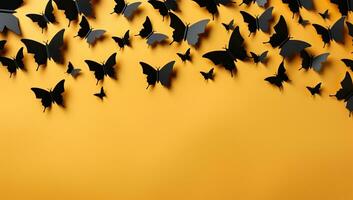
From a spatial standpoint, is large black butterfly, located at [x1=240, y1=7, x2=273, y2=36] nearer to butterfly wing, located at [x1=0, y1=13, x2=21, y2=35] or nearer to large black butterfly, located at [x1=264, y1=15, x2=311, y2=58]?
large black butterfly, located at [x1=264, y1=15, x2=311, y2=58]

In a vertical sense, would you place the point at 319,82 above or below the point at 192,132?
above

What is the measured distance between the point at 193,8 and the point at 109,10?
0.33 m

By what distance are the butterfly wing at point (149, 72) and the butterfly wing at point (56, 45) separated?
342 millimetres

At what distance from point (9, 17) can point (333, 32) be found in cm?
124

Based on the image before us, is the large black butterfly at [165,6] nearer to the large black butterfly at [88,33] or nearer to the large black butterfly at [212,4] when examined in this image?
the large black butterfly at [212,4]

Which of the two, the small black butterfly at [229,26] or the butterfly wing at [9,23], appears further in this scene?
the butterfly wing at [9,23]

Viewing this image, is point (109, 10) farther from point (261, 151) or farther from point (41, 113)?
point (261, 151)

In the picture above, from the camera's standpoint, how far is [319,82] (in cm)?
145

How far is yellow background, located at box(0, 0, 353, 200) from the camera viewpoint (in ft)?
4.76

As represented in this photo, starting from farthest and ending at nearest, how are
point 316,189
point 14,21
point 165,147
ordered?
point 14,21, point 165,147, point 316,189

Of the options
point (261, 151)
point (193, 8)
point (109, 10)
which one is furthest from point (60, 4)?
point (261, 151)

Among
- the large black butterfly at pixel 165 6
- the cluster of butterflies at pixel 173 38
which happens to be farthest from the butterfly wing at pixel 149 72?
the large black butterfly at pixel 165 6

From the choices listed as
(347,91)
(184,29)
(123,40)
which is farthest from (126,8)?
(347,91)

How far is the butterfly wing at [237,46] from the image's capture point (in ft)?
4.91
